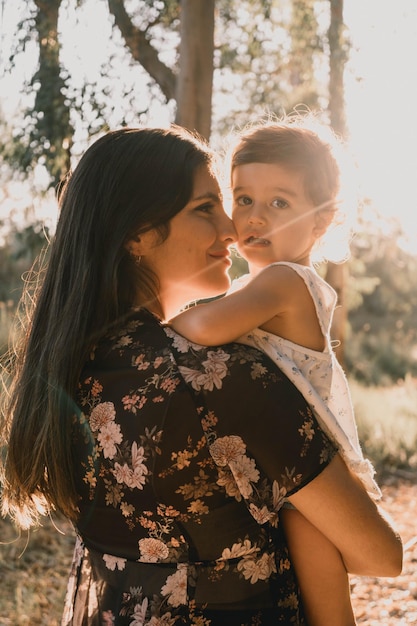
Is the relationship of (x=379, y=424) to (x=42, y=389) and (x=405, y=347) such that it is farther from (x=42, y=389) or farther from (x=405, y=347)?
(x=405, y=347)

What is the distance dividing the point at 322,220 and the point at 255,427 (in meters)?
1.23

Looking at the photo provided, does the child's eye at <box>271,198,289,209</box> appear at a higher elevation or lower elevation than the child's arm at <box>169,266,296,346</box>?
higher

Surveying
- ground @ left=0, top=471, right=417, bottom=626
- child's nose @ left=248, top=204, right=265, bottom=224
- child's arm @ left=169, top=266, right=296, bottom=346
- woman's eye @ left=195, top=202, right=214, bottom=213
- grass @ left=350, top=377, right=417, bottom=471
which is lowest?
ground @ left=0, top=471, right=417, bottom=626

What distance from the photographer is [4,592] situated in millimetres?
4750

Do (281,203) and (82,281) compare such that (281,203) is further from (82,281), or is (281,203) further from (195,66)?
(195,66)

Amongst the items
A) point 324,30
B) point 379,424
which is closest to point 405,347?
point 379,424

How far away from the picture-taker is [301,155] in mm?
2521

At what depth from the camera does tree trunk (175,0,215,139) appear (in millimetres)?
5352

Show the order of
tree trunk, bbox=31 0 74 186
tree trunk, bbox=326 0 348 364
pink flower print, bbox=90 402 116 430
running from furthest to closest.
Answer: tree trunk, bbox=326 0 348 364
tree trunk, bbox=31 0 74 186
pink flower print, bbox=90 402 116 430

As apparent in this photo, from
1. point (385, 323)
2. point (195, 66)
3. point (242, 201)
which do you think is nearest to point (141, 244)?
point (242, 201)

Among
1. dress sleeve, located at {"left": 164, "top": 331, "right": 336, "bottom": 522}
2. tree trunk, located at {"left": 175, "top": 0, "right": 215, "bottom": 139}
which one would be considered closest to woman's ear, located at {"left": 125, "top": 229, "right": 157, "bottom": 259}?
dress sleeve, located at {"left": 164, "top": 331, "right": 336, "bottom": 522}

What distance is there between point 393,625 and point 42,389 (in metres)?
2.80

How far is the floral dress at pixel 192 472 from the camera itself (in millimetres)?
1538

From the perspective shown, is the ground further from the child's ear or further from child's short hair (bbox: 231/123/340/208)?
child's short hair (bbox: 231/123/340/208)
